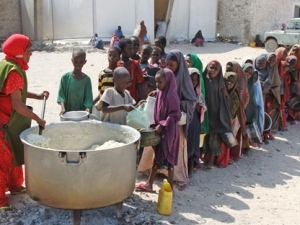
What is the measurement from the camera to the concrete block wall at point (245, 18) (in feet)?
68.0

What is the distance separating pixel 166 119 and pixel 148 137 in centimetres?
30

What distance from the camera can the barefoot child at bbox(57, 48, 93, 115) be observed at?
3.91m

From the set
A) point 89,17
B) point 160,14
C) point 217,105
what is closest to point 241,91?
point 217,105

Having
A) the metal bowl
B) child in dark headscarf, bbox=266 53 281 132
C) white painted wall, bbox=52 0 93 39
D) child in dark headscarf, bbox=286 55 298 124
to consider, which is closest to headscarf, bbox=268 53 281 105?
child in dark headscarf, bbox=266 53 281 132

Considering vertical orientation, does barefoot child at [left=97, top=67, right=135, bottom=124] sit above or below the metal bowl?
above

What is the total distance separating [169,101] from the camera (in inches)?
144

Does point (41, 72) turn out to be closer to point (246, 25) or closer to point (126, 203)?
point (126, 203)

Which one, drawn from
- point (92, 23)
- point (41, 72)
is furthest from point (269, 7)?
point (41, 72)

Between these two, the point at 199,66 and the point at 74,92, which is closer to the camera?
the point at 74,92

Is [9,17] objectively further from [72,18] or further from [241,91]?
[241,91]

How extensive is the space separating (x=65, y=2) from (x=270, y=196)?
48.6ft

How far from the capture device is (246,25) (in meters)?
20.9

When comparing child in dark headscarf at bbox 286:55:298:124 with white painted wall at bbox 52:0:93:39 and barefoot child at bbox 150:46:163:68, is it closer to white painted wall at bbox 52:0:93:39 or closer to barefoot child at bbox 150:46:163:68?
barefoot child at bbox 150:46:163:68

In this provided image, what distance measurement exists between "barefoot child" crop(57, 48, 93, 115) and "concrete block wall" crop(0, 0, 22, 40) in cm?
1537
